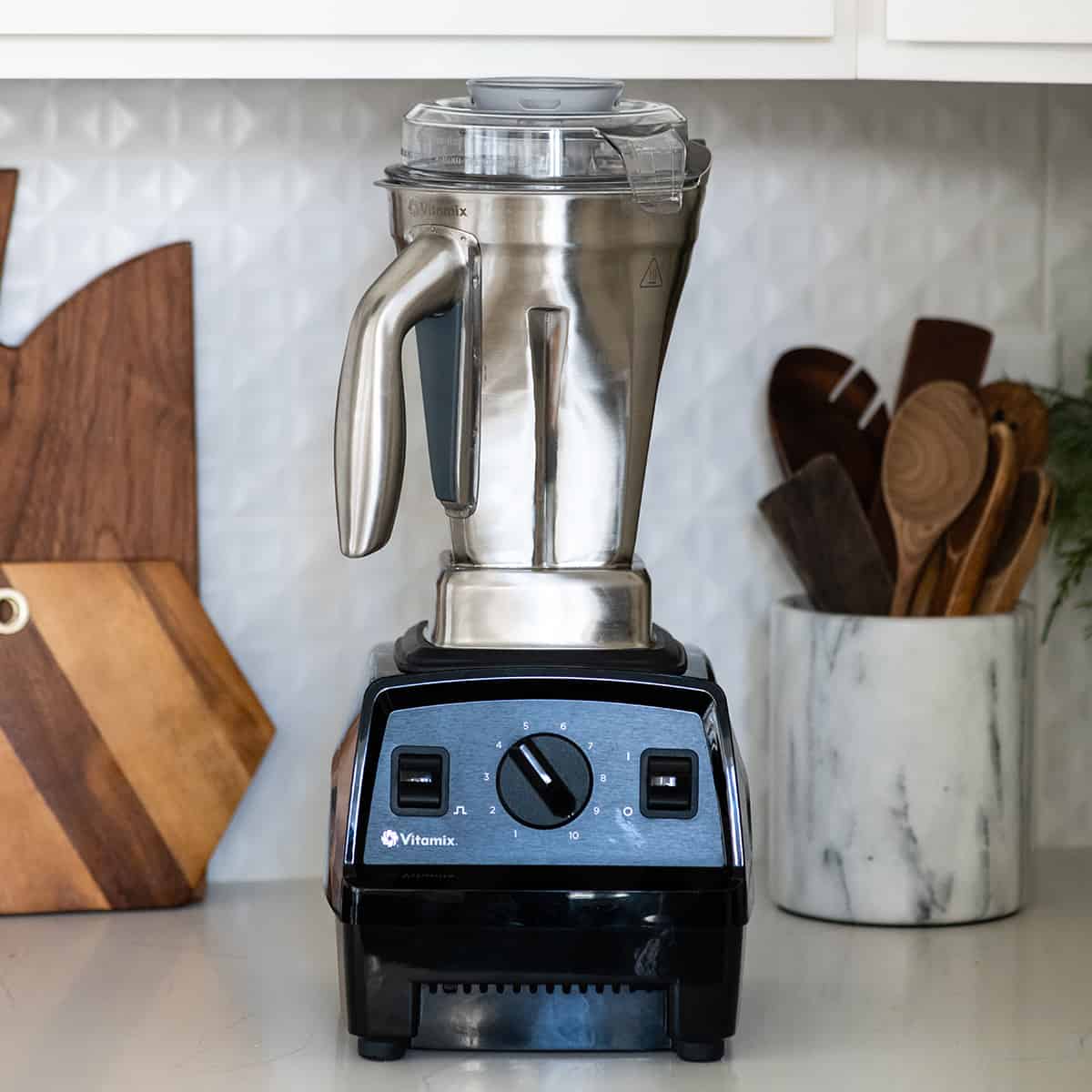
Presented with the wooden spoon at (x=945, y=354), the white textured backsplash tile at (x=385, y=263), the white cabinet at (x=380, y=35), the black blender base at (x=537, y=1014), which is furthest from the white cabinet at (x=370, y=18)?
the black blender base at (x=537, y=1014)

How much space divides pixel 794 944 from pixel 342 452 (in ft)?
1.60

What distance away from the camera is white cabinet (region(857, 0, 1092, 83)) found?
0.94 metres

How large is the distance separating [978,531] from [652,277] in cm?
35

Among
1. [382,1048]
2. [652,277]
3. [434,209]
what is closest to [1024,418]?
[652,277]

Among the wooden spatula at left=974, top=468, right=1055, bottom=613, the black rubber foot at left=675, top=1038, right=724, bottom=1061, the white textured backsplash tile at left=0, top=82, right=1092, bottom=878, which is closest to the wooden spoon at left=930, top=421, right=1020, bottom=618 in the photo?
the wooden spatula at left=974, top=468, right=1055, bottom=613

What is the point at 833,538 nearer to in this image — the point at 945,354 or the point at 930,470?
the point at 930,470

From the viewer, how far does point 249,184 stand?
118 cm

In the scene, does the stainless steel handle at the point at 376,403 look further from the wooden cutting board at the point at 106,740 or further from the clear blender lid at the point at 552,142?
the wooden cutting board at the point at 106,740

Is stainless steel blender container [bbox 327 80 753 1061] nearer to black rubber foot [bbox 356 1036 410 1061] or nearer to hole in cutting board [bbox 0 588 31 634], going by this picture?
black rubber foot [bbox 356 1036 410 1061]

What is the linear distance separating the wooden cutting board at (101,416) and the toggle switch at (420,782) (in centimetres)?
42

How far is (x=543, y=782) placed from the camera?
2.68 feet

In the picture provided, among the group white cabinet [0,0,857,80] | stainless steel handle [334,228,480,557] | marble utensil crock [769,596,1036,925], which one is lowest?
marble utensil crock [769,596,1036,925]

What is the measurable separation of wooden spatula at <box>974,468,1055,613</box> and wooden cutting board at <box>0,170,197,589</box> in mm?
590

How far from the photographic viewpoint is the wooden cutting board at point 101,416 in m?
1.15
